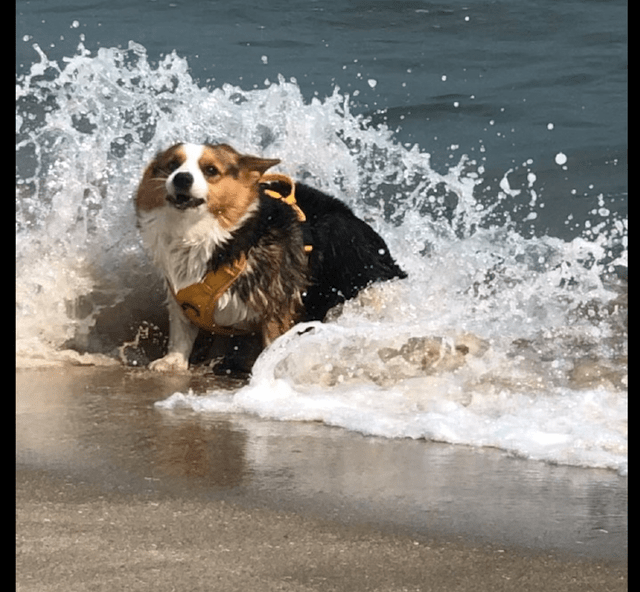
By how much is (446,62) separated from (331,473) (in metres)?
7.93

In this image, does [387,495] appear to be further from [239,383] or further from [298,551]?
[239,383]

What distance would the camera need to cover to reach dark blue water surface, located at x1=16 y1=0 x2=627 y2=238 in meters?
9.51

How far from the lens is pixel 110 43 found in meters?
12.7

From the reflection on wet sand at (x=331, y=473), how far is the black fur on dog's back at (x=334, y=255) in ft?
4.91

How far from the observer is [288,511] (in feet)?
11.6

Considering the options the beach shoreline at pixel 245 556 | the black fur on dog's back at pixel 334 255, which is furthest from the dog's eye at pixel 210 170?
the beach shoreline at pixel 245 556

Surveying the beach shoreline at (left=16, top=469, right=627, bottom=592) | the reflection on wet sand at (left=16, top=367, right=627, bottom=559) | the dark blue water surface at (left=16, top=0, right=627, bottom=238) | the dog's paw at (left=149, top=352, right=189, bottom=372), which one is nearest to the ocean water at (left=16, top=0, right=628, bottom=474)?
the dark blue water surface at (left=16, top=0, right=627, bottom=238)

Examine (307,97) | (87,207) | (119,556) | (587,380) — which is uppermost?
(307,97)

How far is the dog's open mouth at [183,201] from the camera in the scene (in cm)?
568

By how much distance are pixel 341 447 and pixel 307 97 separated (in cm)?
656

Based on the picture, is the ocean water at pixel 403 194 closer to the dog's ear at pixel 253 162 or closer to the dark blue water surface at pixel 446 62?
the dark blue water surface at pixel 446 62

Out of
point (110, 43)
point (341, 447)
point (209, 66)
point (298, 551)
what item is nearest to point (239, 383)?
point (341, 447)

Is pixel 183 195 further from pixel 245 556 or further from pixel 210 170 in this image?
pixel 245 556

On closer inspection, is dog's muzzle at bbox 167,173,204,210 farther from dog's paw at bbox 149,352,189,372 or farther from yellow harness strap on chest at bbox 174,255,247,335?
dog's paw at bbox 149,352,189,372
